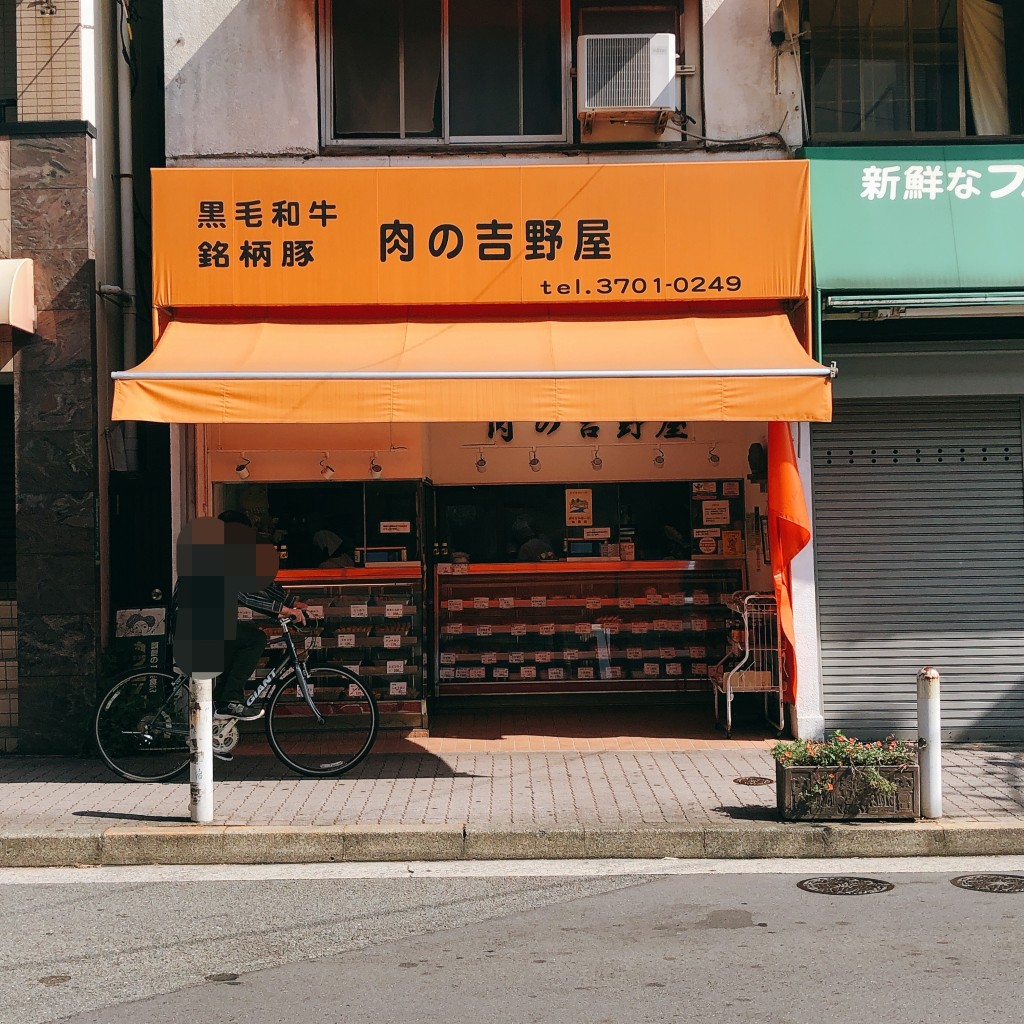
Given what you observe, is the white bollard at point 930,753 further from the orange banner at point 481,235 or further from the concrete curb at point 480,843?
the orange banner at point 481,235

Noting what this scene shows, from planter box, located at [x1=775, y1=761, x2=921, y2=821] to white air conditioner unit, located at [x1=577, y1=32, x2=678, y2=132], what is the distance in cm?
596

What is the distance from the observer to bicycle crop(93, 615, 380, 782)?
9.80 m

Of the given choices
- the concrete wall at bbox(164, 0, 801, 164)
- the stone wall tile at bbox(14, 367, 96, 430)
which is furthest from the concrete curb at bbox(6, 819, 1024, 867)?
the concrete wall at bbox(164, 0, 801, 164)

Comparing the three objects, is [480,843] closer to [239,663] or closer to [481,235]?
[239,663]

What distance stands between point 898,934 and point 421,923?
8.16ft

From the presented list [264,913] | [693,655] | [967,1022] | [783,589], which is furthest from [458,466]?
[967,1022]

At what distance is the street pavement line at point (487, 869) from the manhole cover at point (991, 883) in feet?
0.57

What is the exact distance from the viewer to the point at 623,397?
9.30 meters

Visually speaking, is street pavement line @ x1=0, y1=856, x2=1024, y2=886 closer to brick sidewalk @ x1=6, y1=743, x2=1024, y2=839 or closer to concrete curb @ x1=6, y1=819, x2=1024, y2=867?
concrete curb @ x1=6, y1=819, x2=1024, y2=867

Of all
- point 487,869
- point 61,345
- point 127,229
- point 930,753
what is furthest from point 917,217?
point 61,345

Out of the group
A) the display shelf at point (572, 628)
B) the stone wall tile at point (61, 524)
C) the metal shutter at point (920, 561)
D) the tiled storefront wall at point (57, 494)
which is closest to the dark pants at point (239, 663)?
the tiled storefront wall at point (57, 494)

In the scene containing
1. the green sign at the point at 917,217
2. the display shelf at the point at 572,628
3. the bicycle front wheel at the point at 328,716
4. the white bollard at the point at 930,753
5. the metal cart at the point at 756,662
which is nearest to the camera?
the white bollard at the point at 930,753

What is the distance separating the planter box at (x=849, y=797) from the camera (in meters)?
8.04

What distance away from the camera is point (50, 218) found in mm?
10930
